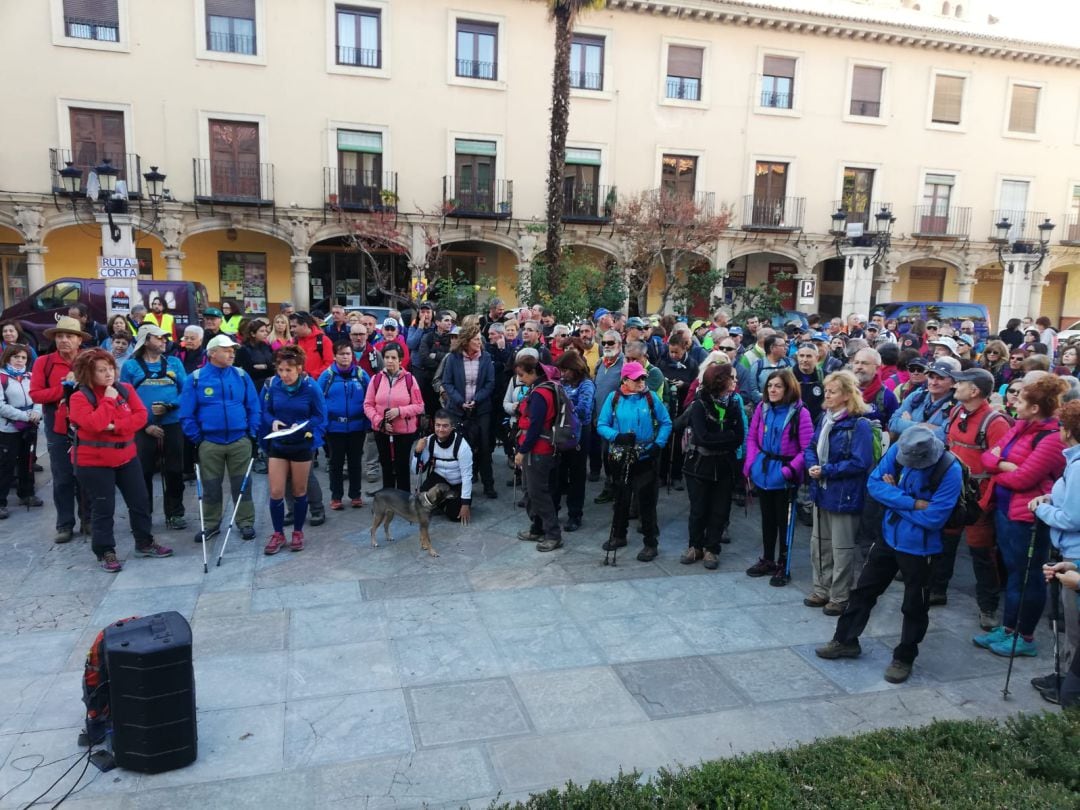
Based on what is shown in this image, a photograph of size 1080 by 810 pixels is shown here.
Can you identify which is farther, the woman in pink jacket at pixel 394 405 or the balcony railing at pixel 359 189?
the balcony railing at pixel 359 189

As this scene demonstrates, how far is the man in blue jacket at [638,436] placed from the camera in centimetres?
640

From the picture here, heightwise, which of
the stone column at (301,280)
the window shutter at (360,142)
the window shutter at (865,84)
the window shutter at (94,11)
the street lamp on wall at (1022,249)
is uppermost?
the window shutter at (865,84)

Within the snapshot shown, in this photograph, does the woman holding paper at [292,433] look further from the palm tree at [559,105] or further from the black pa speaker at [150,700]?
the palm tree at [559,105]

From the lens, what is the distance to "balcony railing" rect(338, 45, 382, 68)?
22.3m

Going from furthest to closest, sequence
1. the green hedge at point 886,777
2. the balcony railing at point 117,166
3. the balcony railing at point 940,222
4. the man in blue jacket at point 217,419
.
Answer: the balcony railing at point 940,222, the balcony railing at point 117,166, the man in blue jacket at point 217,419, the green hedge at point 886,777

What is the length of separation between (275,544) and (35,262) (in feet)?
62.7

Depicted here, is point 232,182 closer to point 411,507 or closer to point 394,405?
point 394,405

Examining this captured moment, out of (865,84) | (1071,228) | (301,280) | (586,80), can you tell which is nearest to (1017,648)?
(301,280)

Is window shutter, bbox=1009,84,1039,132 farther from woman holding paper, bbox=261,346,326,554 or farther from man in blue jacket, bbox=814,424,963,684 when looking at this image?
woman holding paper, bbox=261,346,326,554

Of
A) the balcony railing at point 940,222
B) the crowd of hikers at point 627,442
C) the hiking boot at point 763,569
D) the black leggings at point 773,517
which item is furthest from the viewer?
the balcony railing at point 940,222

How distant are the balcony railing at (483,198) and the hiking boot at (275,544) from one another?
18328 mm

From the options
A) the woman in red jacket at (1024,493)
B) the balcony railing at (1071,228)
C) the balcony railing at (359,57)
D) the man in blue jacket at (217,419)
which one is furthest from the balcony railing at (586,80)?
the woman in red jacket at (1024,493)

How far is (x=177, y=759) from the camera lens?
3.72 metres

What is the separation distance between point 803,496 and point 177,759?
6.44m
